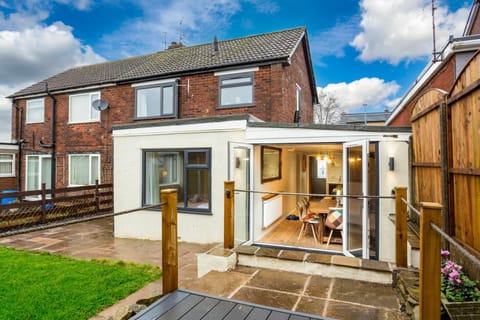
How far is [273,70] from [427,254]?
763 cm

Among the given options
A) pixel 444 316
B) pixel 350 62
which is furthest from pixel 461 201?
pixel 350 62

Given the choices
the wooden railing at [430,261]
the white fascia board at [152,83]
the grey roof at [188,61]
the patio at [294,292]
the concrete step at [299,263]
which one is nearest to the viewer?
the wooden railing at [430,261]

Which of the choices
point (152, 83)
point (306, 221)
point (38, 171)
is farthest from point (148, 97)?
point (306, 221)

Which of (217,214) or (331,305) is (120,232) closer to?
(217,214)

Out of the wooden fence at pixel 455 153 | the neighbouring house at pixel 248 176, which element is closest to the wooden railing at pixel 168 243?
the neighbouring house at pixel 248 176

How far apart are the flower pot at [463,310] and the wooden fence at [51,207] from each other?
989cm

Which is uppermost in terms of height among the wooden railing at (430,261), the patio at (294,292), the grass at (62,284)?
the wooden railing at (430,261)

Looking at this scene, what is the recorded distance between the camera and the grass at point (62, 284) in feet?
11.1

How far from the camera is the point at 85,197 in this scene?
1032 centimetres

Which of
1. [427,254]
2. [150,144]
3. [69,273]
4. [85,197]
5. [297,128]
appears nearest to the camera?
[427,254]

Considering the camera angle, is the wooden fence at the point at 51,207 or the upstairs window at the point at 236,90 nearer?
the wooden fence at the point at 51,207

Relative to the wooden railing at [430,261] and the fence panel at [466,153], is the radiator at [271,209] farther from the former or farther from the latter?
the wooden railing at [430,261]

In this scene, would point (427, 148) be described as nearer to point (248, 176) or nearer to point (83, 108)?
point (248, 176)

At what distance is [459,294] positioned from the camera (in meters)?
2.28
